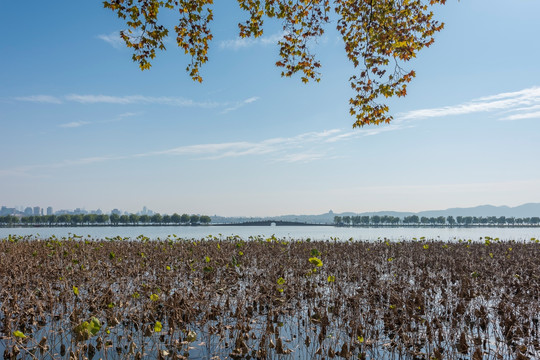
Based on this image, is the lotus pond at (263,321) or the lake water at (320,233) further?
the lake water at (320,233)

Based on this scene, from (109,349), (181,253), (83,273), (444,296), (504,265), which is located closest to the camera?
(109,349)

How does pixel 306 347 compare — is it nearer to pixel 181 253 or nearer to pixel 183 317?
pixel 183 317

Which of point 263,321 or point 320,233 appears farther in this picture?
point 320,233

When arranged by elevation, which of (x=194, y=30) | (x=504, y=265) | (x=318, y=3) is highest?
(x=318, y=3)

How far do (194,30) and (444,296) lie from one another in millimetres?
9836

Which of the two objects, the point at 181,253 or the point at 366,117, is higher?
the point at 366,117

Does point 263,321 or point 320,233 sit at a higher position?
point 263,321

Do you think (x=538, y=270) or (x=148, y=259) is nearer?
(x=538, y=270)

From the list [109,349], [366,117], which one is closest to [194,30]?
[366,117]

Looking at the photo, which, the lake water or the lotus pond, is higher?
the lotus pond

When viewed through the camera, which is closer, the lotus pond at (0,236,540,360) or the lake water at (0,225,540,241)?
the lotus pond at (0,236,540,360)

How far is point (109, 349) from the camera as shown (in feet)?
19.9

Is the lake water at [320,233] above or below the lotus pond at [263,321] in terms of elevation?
below

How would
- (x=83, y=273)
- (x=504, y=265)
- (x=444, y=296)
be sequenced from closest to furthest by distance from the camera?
(x=444, y=296) < (x=83, y=273) < (x=504, y=265)
